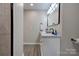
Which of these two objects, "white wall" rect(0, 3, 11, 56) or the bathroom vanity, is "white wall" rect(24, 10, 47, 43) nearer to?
the bathroom vanity

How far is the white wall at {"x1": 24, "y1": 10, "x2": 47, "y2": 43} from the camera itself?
5.34ft

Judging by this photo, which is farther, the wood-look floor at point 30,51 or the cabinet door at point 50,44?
the cabinet door at point 50,44

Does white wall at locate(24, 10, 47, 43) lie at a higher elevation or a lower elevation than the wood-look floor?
higher

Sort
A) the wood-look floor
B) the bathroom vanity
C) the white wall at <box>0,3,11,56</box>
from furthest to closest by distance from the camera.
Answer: the bathroom vanity, the wood-look floor, the white wall at <box>0,3,11,56</box>

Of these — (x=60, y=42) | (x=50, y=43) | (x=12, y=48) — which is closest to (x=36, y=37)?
(x=50, y=43)

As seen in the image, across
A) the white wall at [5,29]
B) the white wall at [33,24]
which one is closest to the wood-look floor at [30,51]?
the white wall at [33,24]

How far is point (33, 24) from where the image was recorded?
183cm

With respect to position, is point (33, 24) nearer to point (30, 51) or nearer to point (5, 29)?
point (30, 51)

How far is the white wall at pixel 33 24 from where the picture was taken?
163cm

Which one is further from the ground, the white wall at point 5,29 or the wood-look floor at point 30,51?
the white wall at point 5,29

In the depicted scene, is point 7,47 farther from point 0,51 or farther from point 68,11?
point 68,11

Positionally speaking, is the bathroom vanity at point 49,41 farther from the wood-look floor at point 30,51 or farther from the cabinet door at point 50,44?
the wood-look floor at point 30,51

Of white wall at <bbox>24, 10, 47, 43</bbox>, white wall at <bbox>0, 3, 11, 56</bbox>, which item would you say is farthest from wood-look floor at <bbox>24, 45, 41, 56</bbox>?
white wall at <bbox>0, 3, 11, 56</bbox>

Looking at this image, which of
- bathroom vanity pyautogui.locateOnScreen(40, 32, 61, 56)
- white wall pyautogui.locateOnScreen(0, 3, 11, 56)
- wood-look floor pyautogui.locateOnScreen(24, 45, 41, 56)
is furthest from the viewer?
bathroom vanity pyautogui.locateOnScreen(40, 32, 61, 56)
